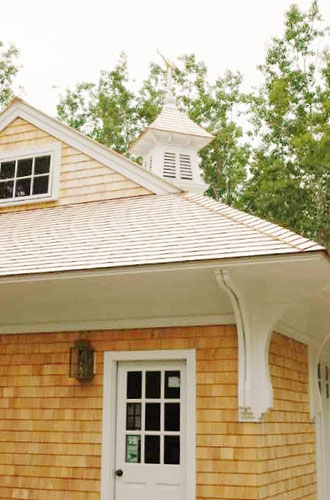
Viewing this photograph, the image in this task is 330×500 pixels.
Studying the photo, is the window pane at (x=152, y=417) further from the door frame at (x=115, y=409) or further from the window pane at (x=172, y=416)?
the door frame at (x=115, y=409)

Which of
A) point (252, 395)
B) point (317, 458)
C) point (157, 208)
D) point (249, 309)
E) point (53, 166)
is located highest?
point (53, 166)

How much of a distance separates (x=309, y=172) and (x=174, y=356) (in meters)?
16.5

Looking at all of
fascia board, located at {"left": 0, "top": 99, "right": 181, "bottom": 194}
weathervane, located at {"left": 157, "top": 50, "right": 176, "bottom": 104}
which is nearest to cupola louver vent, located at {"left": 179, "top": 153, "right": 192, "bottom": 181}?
weathervane, located at {"left": 157, "top": 50, "right": 176, "bottom": 104}

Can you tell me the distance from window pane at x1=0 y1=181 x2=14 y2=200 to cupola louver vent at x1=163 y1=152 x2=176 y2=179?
3478 mm

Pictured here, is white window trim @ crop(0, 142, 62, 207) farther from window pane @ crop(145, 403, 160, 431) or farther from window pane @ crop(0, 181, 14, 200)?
window pane @ crop(145, 403, 160, 431)

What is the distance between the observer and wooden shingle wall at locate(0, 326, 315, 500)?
6.75m

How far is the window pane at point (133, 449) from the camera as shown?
720 centimetres

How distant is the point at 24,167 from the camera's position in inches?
409

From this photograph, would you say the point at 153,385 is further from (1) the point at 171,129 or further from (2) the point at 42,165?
(1) the point at 171,129

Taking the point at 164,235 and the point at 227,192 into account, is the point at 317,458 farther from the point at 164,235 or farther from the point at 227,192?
the point at 227,192

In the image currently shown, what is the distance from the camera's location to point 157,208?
862 centimetres

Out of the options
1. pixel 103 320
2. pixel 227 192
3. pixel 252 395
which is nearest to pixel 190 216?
pixel 103 320

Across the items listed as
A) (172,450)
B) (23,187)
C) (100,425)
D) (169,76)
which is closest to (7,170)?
(23,187)

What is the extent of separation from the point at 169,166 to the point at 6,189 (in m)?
3.69
